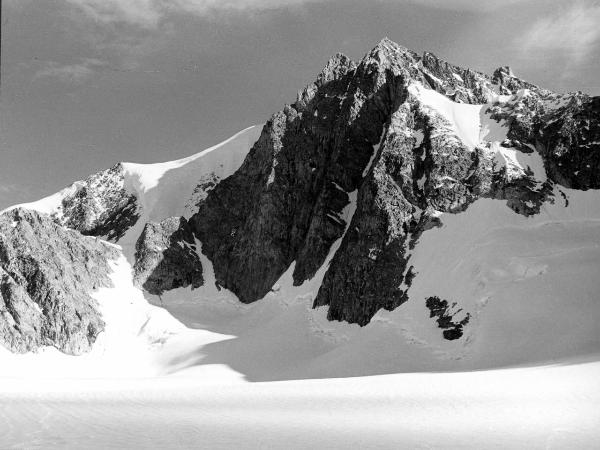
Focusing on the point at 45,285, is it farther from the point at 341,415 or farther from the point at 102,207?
the point at 341,415

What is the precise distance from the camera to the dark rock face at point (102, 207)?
98062 mm

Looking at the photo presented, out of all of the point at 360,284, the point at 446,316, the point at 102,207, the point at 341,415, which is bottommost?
the point at 341,415

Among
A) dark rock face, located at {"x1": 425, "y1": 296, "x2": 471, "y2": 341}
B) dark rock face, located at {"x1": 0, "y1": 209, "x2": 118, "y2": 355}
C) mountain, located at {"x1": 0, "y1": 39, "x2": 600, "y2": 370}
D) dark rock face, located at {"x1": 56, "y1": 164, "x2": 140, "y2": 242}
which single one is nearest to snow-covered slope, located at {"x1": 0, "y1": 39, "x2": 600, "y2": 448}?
dark rock face, located at {"x1": 425, "y1": 296, "x2": 471, "y2": 341}

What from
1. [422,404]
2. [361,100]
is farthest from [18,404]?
[361,100]

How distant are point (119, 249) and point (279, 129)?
31145mm

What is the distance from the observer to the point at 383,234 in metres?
59.6

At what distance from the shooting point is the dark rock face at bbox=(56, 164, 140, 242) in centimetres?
9806

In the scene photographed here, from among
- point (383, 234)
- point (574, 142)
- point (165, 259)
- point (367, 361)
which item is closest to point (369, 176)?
point (383, 234)

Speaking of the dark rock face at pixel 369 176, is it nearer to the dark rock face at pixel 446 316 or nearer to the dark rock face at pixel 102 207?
the dark rock face at pixel 446 316

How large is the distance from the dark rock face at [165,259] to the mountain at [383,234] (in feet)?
0.83

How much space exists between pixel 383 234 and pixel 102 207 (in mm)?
64520

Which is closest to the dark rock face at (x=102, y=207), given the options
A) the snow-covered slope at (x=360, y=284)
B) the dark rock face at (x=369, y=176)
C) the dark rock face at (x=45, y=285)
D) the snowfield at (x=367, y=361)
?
the snow-covered slope at (x=360, y=284)

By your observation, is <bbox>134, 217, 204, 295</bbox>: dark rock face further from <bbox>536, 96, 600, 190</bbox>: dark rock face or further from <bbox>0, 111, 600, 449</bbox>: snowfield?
<bbox>536, 96, 600, 190</bbox>: dark rock face

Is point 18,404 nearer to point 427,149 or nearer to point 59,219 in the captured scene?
point 427,149
